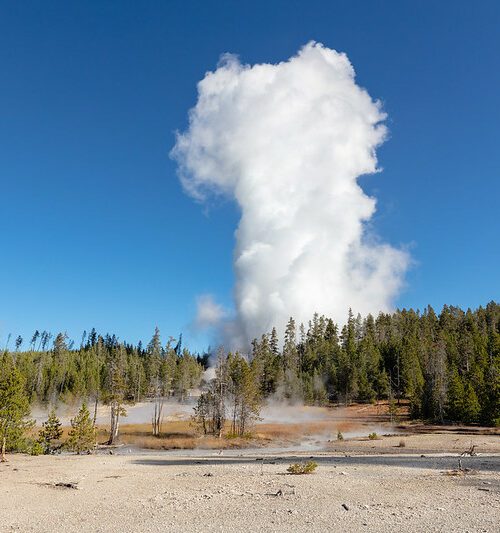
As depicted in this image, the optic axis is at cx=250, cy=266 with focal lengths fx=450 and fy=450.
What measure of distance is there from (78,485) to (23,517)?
28.6ft

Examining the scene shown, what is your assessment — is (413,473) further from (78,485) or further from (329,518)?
(78,485)

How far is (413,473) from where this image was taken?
3078cm

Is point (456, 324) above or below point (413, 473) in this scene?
above

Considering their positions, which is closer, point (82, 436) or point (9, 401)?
point (9, 401)

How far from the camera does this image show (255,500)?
21.5m

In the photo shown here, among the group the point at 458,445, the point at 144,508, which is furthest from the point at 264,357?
the point at 144,508

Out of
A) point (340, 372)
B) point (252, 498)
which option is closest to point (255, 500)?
point (252, 498)

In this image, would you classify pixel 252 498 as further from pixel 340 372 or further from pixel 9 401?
pixel 340 372

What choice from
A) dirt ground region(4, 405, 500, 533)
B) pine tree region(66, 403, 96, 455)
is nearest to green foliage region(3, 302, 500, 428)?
pine tree region(66, 403, 96, 455)

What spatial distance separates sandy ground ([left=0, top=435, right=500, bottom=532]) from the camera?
17203mm

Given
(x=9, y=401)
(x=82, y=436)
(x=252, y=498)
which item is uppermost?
(x=9, y=401)

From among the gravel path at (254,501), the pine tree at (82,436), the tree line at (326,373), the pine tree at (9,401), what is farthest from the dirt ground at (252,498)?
the tree line at (326,373)

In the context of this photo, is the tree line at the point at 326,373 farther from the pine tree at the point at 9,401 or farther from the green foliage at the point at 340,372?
the pine tree at the point at 9,401

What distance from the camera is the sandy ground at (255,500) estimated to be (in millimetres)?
17203
